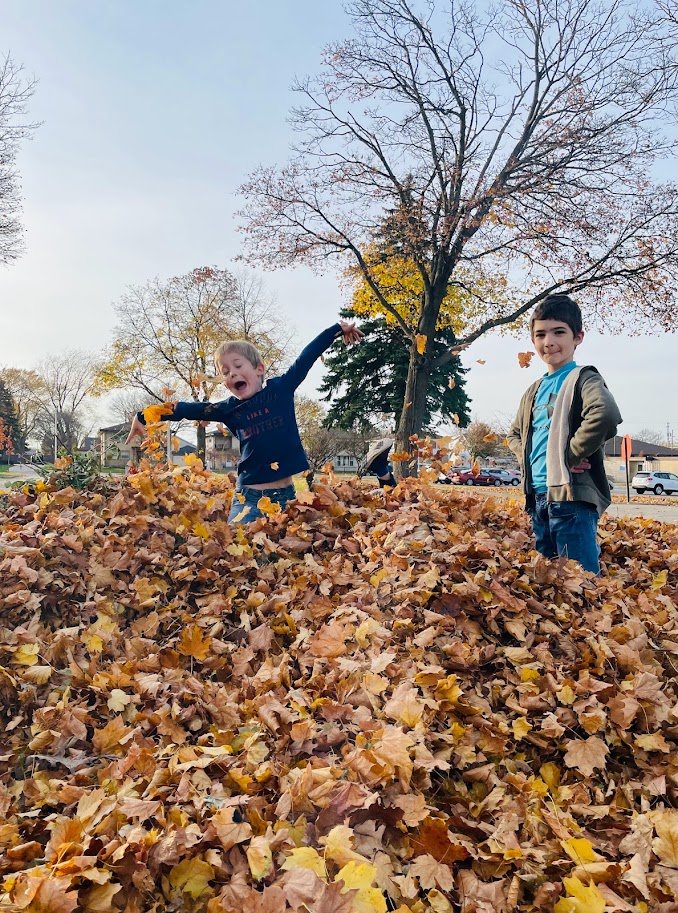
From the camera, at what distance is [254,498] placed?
12.2ft

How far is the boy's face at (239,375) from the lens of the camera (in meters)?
3.72

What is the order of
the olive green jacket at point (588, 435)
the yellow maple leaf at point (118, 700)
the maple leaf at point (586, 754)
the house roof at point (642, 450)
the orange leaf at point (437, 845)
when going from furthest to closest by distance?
the house roof at point (642, 450), the olive green jacket at point (588, 435), the yellow maple leaf at point (118, 700), the maple leaf at point (586, 754), the orange leaf at point (437, 845)

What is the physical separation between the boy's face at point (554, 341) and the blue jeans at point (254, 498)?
1.74 m

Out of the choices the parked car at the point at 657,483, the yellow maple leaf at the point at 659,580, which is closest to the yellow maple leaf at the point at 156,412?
the yellow maple leaf at the point at 659,580

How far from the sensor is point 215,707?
208cm

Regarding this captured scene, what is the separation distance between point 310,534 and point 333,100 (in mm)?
11258

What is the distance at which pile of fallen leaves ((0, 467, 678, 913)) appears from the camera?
1449 millimetres

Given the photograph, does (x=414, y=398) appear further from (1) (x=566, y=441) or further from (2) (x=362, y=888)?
(2) (x=362, y=888)

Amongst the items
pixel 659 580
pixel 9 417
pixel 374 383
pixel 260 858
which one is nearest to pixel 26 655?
pixel 260 858

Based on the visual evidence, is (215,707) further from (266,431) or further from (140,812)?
(266,431)

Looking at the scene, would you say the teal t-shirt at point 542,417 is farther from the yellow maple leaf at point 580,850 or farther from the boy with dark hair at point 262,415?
the yellow maple leaf at point 580,850

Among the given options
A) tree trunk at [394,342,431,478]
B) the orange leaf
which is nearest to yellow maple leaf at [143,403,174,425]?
the orange leaf

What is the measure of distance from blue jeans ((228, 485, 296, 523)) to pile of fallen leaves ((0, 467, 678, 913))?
211mm

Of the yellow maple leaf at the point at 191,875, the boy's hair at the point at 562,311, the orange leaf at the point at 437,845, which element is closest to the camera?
the yellow maple leaf at the point at 191,875
